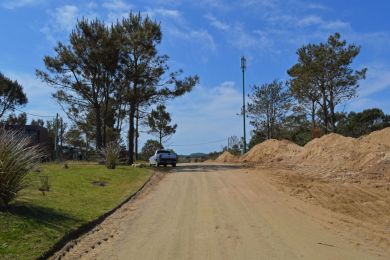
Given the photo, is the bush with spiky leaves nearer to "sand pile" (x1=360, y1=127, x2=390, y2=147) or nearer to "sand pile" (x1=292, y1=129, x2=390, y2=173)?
"sand pile" (x1=292, y1=129, x2=390, y2=173)

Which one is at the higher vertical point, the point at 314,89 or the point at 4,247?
the point at 314,89

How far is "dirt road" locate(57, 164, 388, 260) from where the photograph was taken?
1006 cm

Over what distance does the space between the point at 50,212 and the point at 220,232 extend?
176 inches

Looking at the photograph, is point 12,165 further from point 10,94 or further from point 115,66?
point 10,94

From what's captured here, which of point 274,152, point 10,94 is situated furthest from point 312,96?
point 10,94

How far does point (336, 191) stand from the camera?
77.4 feet

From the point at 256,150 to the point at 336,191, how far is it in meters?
28.8

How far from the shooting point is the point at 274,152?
4812 centimetres

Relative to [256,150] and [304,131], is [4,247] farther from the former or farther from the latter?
[304,131]

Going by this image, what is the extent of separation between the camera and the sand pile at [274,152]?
44.6 metres

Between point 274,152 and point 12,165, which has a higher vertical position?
point 274,152

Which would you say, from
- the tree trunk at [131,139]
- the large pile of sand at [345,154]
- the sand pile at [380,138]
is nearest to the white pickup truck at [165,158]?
the tree trunk at [131,139]

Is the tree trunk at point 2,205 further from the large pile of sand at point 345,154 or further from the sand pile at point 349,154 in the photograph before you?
the sand pile at point 349,154

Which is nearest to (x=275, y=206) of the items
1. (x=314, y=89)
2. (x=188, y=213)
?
(x=188, y=213)
